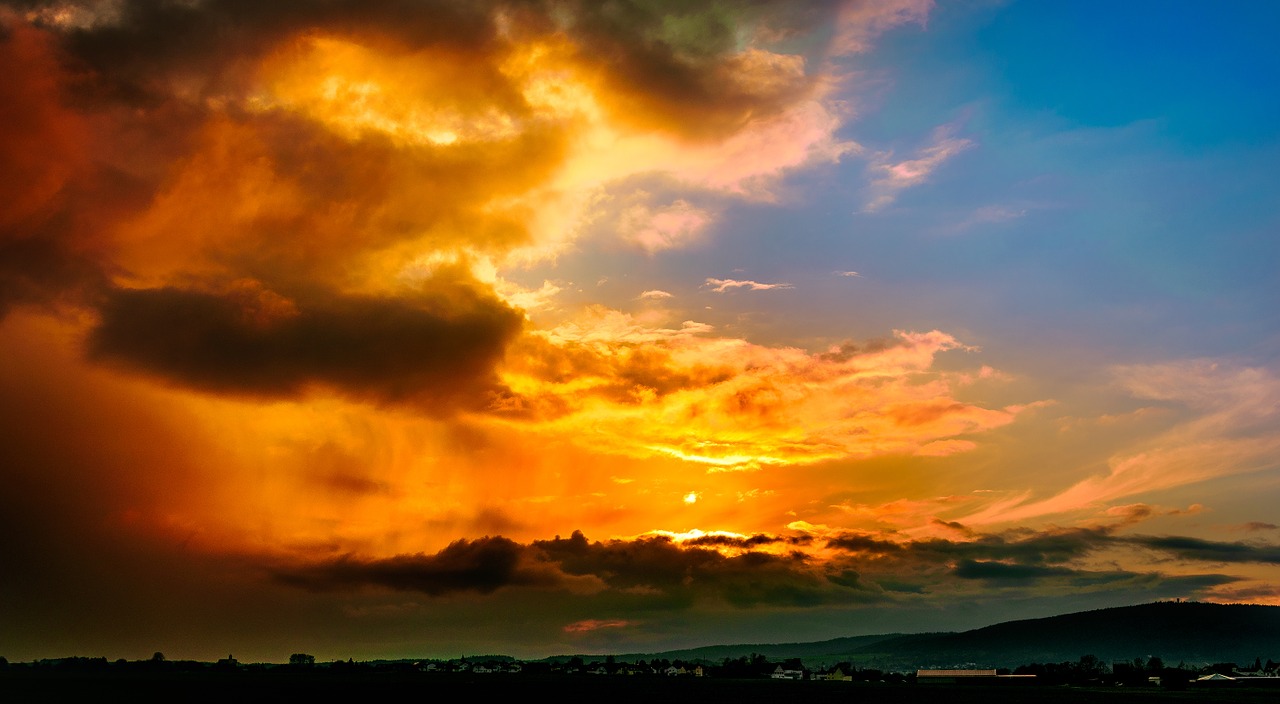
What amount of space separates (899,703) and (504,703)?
76.3m

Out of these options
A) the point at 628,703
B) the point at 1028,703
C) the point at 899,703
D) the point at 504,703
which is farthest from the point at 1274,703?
the point at 504,703

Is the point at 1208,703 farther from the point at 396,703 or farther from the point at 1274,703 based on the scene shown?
the point at 396,703

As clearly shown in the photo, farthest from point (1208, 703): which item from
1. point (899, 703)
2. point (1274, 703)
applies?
point (899, 703)

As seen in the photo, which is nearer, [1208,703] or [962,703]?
[1208,703]

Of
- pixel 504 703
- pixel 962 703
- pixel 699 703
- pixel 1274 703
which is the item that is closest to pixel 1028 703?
pixel 962 703

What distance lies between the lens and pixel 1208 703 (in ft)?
589

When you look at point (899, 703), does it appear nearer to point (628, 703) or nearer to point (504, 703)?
point (628, 703)

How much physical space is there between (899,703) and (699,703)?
38402mm

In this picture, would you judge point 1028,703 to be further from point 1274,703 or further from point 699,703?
point 699,703

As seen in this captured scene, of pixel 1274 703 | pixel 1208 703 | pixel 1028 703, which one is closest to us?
pixel 1274 703

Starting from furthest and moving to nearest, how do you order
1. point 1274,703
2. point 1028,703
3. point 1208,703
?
point 1028,703, point 1208,703, point 1274,703

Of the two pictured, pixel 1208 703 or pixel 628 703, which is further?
pixel 628 703

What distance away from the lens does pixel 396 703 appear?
200 meters

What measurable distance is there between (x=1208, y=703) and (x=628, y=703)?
341 feet
